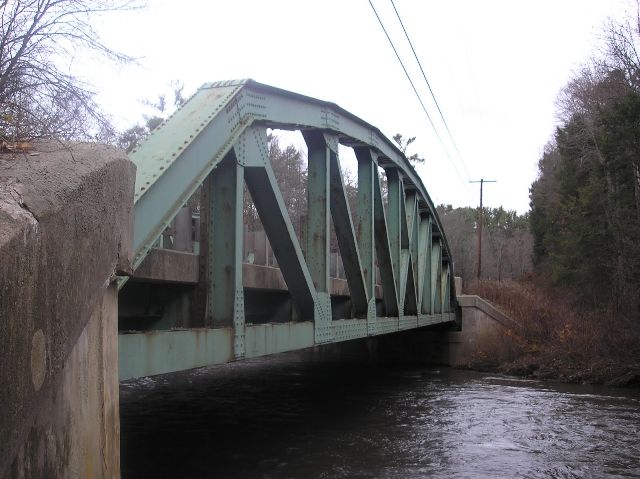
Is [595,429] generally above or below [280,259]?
below

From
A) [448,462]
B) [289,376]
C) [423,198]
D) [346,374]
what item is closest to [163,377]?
[289,376]

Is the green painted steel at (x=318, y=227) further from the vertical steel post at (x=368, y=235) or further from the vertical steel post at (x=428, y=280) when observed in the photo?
the vertical steel post at (x=428, y=280)

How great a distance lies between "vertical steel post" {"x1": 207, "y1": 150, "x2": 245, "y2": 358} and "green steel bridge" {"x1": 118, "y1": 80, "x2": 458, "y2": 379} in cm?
1

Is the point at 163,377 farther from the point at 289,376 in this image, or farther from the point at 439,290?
the point at 439,290

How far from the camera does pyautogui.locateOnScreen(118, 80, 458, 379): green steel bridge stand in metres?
5.75

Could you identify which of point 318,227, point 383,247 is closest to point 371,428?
point 383,247

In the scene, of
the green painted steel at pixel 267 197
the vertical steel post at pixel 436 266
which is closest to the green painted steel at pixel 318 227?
the green painted steel at pixel 267 197

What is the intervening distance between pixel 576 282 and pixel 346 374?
1672 cm

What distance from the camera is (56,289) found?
2.70 m

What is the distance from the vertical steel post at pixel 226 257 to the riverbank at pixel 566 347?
790 inches

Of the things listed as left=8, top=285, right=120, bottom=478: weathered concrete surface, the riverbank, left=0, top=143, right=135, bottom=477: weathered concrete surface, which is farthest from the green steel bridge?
the riverbank

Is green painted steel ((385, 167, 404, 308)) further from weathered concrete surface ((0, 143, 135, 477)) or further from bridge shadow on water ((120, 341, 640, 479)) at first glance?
weathered concrete surface ((0, 143, 135, 477))

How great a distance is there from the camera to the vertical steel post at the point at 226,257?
6988 millimetres

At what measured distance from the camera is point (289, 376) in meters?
24.9
